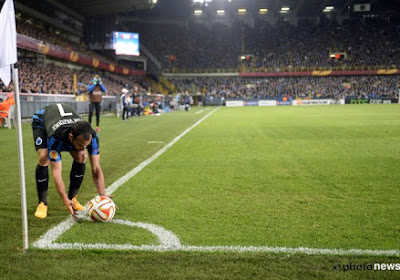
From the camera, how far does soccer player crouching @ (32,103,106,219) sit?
3.85 meters

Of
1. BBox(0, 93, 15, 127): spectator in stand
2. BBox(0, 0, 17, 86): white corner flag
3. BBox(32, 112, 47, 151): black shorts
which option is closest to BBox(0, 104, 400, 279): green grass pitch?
BBox(32, 112, 47, 151): black shorts

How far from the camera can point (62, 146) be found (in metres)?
4.12

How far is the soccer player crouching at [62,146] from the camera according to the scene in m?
3.85

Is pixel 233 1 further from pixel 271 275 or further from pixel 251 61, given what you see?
pixel 271 275

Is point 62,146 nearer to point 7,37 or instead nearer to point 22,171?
point 22,171

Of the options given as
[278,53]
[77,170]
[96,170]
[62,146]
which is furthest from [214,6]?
[62,146]

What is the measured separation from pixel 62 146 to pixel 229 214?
6.54 ft

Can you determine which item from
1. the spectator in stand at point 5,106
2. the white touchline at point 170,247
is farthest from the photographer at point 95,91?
the white touchline at point 170,247

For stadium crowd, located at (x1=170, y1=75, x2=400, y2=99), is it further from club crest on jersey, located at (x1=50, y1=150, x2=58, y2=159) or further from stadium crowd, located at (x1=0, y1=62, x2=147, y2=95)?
club crest on jersey, located at (x1=50, y1=150, x2=58, y2=159)

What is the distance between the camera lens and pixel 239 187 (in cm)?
538

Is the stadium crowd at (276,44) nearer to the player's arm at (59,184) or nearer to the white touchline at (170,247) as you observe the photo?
the player's arm at (59,184)

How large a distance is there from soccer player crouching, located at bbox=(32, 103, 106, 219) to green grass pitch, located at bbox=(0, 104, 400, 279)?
0.27 meters

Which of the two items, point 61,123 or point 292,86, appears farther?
point 292,86

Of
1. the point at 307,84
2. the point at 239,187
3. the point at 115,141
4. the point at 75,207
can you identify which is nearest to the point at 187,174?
the point at 239,187
